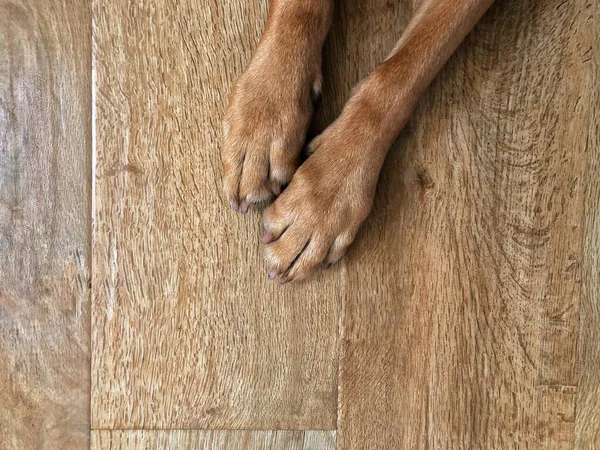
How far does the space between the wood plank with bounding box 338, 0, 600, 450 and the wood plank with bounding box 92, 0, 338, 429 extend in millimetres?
170

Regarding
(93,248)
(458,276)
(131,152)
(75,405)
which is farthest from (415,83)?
(75,405)

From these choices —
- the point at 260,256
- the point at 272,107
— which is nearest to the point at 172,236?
the point at 260,256

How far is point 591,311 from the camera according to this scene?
1179mm

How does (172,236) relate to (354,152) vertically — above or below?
below

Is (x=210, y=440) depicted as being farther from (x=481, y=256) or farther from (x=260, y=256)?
(x=481, y=256)

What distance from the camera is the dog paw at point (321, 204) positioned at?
1020mm

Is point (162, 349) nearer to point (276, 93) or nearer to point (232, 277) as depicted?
point (232, 277)

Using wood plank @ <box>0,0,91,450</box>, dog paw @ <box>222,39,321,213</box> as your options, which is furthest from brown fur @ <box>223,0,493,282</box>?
wood plank @ <box>0,0,91,450</box>

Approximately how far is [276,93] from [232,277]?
29cm

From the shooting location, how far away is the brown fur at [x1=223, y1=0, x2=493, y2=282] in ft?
3.30

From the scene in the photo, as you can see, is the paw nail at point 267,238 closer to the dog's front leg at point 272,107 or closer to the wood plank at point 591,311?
the dog's front leg at point 272,107

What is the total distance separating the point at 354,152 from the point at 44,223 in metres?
0.48

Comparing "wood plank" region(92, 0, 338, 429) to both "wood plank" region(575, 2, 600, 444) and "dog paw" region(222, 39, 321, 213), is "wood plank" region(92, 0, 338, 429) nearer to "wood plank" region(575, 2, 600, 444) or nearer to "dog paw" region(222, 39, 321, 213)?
"dog paw" region(222, 39, 321, 213)

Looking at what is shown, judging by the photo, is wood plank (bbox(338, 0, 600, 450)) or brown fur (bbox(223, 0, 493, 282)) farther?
wood plank (bbox(338, 0, 600, 450))
